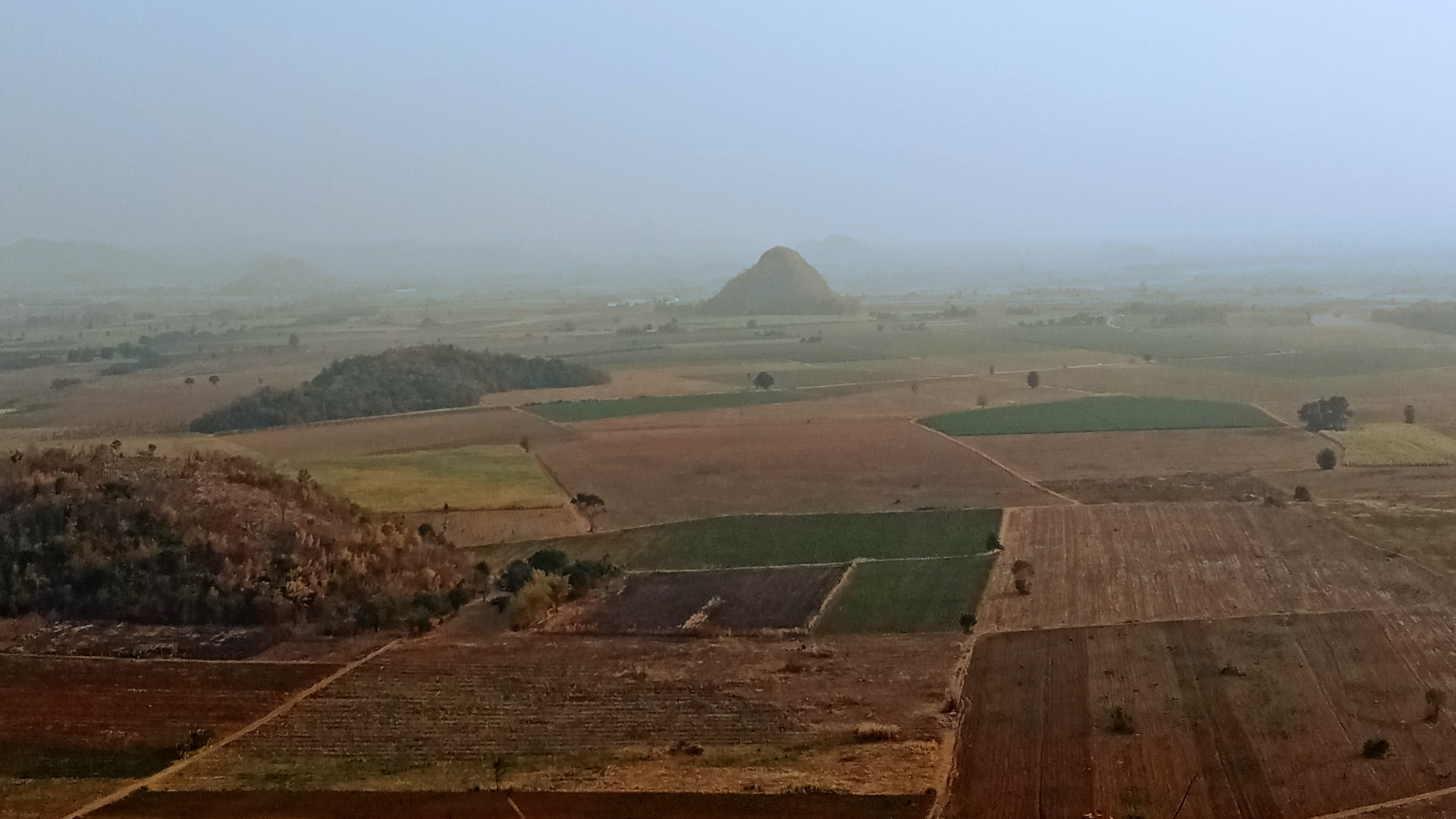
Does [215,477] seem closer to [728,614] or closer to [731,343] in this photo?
[728,614]

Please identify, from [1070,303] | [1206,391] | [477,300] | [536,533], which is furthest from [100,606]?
[477,300]

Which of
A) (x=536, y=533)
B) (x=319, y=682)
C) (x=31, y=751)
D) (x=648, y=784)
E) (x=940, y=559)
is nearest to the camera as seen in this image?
(x=648, y=784)

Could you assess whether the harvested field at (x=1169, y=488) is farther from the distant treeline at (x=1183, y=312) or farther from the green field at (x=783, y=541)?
the distant treeline at (x=1183, y=312)

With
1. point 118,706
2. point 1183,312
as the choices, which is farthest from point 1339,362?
point 118,706

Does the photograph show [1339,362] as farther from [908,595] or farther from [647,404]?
[908,595]

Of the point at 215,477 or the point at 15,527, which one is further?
the point at 215,477

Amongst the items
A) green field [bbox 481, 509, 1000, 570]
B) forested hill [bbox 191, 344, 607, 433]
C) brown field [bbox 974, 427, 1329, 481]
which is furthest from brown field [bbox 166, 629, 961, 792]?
forested hill [bbox 191, 344, 607, 433]

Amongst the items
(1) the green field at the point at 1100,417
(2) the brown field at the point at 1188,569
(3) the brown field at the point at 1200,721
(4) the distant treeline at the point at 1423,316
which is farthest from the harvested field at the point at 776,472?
(4) the distant treeline at the point at 1423,316
